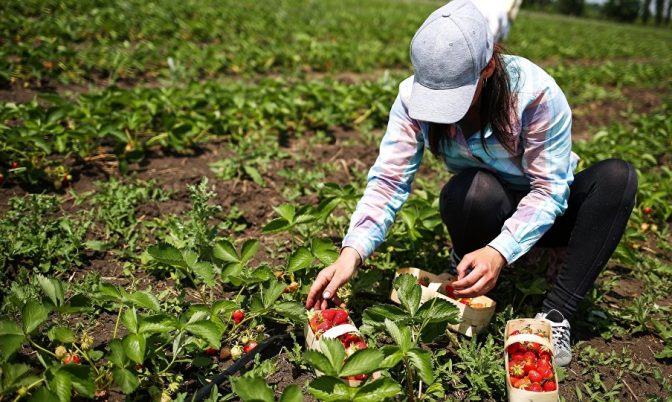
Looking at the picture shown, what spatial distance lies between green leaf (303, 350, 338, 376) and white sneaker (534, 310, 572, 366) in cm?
89

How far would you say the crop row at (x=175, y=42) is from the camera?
4395 millimetres

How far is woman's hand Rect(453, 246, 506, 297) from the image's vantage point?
1.65m

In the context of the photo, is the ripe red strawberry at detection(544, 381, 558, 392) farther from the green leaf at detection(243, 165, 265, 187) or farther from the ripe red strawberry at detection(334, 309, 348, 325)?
the green leaf at detection(243, 165, 265, 187)

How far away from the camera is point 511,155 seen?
1893 mm

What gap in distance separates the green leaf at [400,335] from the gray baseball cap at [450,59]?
612mm

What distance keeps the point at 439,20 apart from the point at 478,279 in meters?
0.81

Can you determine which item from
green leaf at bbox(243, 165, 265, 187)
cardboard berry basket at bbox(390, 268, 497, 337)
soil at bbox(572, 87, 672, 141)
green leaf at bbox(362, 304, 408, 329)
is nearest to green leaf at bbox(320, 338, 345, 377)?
green leaf at bbox(362, 304, 408, 329)

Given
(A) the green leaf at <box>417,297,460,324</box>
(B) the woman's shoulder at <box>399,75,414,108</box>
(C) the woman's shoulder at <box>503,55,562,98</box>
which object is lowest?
(A) the green leaf at <box>417,297,460,324</box>

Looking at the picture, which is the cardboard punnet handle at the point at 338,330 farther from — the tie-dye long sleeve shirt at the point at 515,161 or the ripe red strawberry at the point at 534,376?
the ripe red strawberry at the point at 534,376

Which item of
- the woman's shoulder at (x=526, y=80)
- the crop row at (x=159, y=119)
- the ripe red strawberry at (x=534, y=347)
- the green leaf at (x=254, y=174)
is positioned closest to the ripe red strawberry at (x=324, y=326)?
the ripe red strawberry at (x=534, y=347)

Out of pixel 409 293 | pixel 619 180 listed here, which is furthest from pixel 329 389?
pixel 619 180

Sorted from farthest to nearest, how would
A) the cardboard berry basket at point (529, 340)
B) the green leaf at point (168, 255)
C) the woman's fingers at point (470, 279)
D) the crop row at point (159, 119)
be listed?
the crop row at point (159, 119), the green leaf at point (168, 255), the woman's fingers at point (470, 279), the cardboard berry basket at point (529, 340)

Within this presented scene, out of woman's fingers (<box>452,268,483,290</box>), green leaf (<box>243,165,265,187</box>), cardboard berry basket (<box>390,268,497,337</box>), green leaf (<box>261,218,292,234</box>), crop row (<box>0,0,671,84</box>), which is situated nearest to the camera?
woman's fingers (<box>452,268,483,290</box>)

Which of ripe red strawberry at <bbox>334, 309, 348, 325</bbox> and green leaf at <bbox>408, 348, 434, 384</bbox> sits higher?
green leaf at <bbox>408, 348, 434, 384</bbox>
